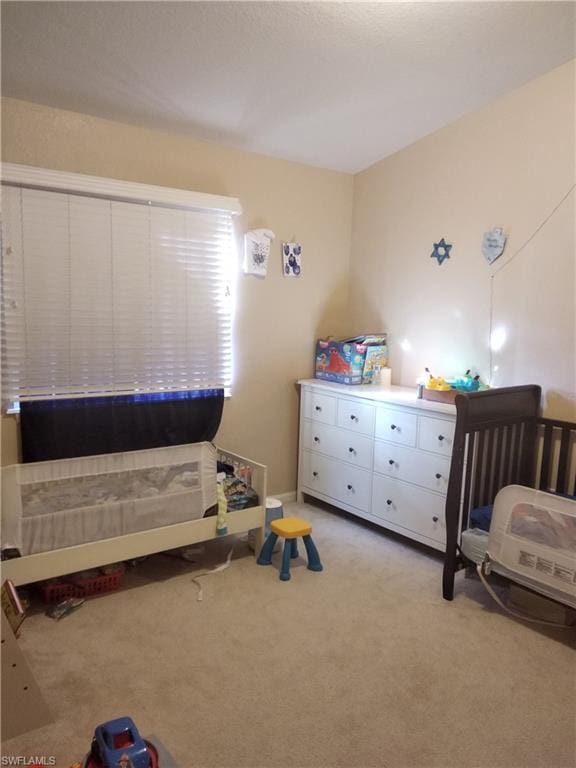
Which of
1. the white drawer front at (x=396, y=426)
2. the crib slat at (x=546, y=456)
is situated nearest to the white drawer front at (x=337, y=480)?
the white drawer front at (x=396, y=426)

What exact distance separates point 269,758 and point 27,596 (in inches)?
57.6

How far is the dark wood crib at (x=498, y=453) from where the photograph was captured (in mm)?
2590

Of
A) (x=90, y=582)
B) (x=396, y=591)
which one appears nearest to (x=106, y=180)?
(x=90, y=582)

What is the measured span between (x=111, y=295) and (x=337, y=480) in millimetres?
1824

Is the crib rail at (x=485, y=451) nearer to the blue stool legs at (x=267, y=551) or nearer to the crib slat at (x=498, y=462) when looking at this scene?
the crib slat at (x=498, y=462)

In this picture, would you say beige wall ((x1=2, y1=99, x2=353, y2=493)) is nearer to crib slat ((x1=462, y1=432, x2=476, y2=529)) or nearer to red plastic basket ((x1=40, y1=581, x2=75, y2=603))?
red plastic basket ((x1=40, y1=581, x2=75, y2=603))

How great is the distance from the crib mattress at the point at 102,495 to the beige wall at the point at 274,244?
505mm

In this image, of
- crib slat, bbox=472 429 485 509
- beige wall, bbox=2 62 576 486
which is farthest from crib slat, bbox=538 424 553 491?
crib slat, bbox=472 429 485 509

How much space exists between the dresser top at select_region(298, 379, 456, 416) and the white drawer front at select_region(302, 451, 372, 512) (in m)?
0.48

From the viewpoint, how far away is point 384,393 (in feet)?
11.2

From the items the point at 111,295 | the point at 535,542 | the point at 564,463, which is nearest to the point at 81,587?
the point at 111,295

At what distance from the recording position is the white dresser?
3.01 m

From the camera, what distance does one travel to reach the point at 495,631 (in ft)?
7.88

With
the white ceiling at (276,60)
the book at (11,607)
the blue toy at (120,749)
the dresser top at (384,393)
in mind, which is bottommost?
the book at (11,607)
